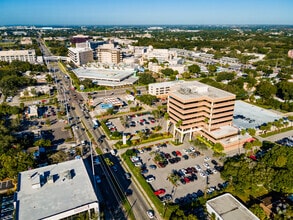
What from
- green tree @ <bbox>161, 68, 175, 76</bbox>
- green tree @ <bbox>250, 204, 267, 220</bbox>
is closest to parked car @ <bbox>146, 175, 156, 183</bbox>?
green tree @ <bbox>250, 204, 267, 220</bbox>

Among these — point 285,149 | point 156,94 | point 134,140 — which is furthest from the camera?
point 156,94

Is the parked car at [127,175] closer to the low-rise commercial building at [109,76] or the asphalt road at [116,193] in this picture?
the asphalt road at [116,193]

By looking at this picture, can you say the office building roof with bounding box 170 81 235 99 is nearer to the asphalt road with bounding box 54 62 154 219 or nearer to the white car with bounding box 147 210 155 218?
the asphalt road with bounding box 54 62 154 219

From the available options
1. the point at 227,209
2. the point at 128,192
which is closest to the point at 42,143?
the point at 128,192

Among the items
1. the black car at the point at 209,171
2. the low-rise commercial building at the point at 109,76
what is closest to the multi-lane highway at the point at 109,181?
the black car at the point at 209,171

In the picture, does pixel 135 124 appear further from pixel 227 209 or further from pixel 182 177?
pixel 227 209

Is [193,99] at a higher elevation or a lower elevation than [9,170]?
higher

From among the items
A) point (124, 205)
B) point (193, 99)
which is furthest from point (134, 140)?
point (124, 205)

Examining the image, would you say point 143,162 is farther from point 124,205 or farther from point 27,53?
point 27,53
